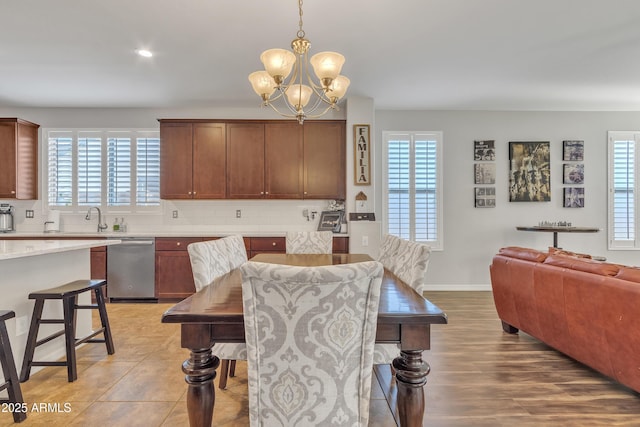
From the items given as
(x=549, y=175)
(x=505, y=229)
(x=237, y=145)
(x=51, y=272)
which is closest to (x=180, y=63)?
(x=237, y=145)

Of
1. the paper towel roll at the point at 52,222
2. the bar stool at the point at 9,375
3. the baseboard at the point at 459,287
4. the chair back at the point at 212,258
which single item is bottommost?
the baseboard at the point at 459,287

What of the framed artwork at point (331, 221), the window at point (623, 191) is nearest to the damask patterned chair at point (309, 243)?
the framed artwork at point (331, 221)

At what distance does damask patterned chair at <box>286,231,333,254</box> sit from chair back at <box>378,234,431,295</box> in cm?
81

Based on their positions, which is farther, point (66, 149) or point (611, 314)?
point (66, 149)

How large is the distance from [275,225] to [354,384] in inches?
156

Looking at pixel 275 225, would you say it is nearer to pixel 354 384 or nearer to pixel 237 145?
pixel 237 145

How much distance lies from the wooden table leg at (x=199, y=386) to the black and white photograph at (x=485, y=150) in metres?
4.91

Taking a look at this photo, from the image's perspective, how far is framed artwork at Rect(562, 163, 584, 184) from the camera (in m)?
5.11

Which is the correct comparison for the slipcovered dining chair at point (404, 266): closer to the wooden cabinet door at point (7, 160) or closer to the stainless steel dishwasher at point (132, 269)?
the stainless steel dishwasher at point (132, 269)

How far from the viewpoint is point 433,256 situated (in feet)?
16.8

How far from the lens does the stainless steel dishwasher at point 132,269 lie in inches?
173

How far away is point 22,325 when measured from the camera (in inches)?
94.2

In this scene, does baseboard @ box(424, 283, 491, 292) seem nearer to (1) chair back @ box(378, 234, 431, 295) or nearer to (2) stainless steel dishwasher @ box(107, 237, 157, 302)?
(1) chair back @ box(378, 234, 431, 295)

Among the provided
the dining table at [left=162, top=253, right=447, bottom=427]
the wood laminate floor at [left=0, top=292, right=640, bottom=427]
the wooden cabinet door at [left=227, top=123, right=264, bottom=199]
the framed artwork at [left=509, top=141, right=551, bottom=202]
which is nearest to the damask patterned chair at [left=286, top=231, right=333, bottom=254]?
the wood laminate floor at [left=0, top=292, right=640, bottom=427]
